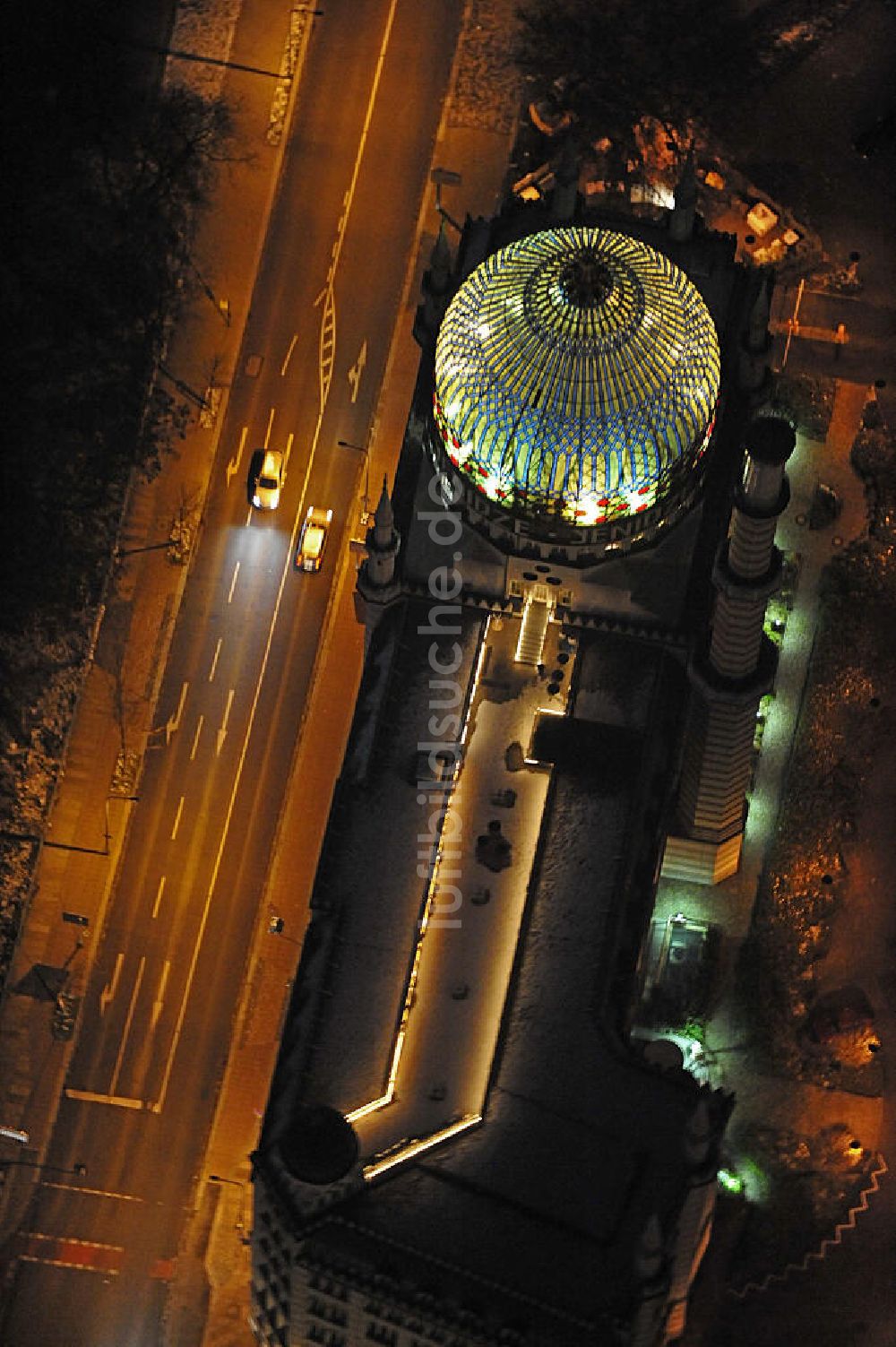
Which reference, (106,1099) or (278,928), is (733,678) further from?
(106,1099)

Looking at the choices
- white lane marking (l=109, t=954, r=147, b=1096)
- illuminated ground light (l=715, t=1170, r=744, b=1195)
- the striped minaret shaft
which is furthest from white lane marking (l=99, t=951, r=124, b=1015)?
illuminated ground light (l=715, t=1170, r=744, b=1195)

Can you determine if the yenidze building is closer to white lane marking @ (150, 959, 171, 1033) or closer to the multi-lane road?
the multi-lane road

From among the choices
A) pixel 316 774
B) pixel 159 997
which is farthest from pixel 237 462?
pixel 159 997

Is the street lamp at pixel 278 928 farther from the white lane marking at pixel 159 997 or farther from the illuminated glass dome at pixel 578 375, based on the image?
the illuminated glass dome at pixel 578 375

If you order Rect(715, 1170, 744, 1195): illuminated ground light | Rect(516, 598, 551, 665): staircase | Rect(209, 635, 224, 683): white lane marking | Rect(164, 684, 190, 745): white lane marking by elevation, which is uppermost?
Rect(516, 598, 551, 665): staircase

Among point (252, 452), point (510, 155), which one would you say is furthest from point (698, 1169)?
point (510, 155)

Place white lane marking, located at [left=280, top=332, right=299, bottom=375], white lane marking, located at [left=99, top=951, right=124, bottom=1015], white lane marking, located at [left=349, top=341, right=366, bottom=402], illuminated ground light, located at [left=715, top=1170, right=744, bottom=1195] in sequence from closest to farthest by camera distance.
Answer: illuminated ground light, located at [left=715, top=1170, right=744, bottom=1195] < white lane marking, located at [left=99, top=951, right=124, bottom=1015] < white lane marking, located at [left=349, top=341, right=366, bottom=402] < white lane marking, located at [left=280, top=332, right=299, bottom=375]

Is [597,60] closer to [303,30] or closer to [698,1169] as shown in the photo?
[303,30]
